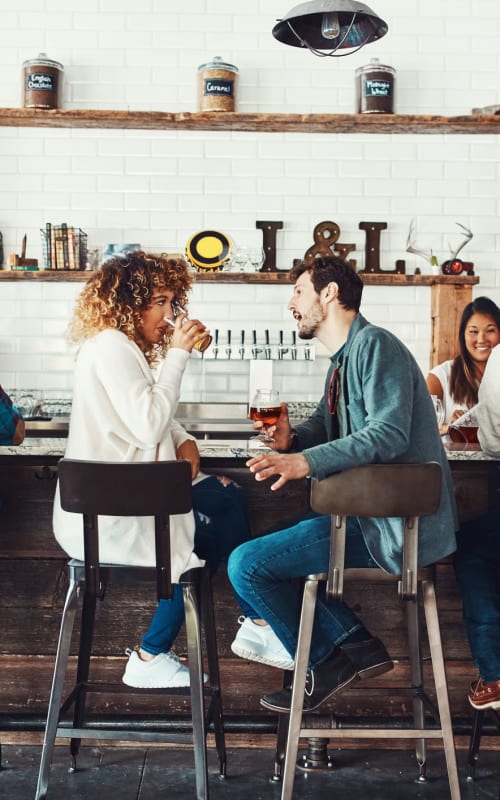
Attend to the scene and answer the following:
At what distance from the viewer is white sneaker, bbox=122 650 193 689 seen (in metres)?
2.64

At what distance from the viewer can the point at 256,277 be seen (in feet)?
17.7

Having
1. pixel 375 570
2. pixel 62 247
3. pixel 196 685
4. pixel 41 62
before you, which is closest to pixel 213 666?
pixel 196 685

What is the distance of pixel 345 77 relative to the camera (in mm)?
5652

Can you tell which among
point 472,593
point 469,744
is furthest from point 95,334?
point 469,744

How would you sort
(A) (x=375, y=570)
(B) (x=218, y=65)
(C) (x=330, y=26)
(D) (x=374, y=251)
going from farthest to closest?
(D) (x=374, y=251)
(B) (x=218, y=65)
(C) (x=330, y=26)
(A) (x=375, y=570)

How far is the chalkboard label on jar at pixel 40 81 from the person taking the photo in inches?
210

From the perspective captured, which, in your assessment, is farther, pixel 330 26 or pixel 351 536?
pixel 330 26

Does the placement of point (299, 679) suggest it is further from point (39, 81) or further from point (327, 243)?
point (39, 81)

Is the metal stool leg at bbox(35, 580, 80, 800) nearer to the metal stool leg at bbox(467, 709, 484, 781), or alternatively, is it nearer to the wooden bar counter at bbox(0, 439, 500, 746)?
the wooden bar counter at bbox(0, 439, 500, 746)

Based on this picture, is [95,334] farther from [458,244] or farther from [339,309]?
[458,244]

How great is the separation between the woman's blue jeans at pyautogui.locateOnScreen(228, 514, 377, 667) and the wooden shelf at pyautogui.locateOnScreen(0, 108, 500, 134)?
3495 millimetres

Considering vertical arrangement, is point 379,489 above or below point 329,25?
below

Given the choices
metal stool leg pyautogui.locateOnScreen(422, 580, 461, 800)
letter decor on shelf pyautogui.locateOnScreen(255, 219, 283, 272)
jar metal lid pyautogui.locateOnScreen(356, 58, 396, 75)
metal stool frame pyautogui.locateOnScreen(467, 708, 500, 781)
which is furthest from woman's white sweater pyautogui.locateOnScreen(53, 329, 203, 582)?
jar metal lid pyautogui.locateOnScreen(356, 58, 396, 75)

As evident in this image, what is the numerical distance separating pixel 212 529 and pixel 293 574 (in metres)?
0.41
